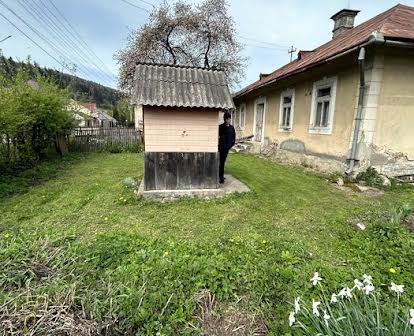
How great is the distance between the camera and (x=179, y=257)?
2830 millimetres

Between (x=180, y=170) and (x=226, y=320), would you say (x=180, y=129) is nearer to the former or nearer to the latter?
(x=180, y=170)

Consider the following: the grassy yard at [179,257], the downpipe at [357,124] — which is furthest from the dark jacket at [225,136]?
the downpipe at [357,124]

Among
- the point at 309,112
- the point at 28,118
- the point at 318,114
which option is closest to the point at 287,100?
the point at 309,112

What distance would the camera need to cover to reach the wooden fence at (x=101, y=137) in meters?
12.9

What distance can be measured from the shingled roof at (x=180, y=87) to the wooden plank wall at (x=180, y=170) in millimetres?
1036

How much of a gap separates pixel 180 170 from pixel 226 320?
134 inches

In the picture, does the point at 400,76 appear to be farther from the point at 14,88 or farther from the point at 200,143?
the point at 14,88

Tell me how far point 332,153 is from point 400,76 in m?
2.45

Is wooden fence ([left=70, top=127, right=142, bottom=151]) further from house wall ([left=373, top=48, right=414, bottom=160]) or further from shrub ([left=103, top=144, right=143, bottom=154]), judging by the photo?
house wall ([left=373, top=48, right=414, bottom=160])

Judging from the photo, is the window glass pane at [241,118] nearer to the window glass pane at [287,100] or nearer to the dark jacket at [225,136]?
the window glass pane at [287,100]

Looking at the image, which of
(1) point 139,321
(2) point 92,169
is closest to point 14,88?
(2) point 92,169

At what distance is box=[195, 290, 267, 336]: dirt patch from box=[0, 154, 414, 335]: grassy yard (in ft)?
0.04

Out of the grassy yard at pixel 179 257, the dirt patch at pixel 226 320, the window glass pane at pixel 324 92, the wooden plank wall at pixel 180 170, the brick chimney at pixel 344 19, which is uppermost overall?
the brick chimney at pixel 344 19

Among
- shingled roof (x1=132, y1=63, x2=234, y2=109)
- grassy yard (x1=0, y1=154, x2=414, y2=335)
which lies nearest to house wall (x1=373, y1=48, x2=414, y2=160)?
grassy yard (x1=0, y1=154, x2=414, y2=335)
